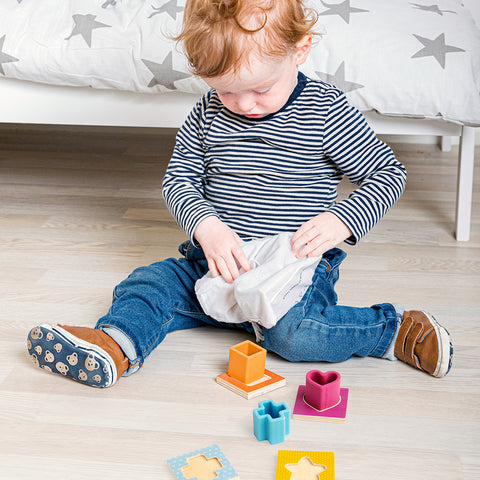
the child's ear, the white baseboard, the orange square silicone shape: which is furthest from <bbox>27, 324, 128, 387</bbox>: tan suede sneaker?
the white baseboard

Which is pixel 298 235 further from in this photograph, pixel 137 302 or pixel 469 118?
pixel 469 118

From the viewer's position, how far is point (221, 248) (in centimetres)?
93

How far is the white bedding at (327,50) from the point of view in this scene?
3.88ft

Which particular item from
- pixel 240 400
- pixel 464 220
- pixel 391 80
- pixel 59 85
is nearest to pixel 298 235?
pixel 240 400

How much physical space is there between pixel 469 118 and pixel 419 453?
69 centimetres

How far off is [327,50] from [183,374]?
0.69m

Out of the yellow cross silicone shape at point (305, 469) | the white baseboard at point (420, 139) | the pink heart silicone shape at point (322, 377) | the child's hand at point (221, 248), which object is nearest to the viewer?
the yellow cross silicone shape at point (305, 469)

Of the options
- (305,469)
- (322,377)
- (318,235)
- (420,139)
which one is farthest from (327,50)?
(420,139)

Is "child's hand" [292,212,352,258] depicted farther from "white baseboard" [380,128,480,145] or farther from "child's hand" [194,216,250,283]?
"white baseboard" [380,128,480,145]

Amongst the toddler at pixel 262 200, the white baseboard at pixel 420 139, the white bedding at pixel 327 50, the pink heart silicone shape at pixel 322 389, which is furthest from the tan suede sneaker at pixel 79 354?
the white baseboard at pixel 420 139

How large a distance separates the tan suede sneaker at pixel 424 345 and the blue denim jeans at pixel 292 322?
15 mm

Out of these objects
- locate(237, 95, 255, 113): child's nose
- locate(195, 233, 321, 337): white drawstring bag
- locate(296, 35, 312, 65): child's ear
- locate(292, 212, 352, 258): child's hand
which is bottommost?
locate(195, 233, 321, 337): white drawstring bag

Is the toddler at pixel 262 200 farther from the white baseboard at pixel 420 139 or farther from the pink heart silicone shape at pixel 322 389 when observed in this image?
the white baseboard at pixel 420 139

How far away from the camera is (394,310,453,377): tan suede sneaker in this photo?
87 cm
